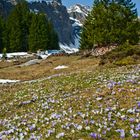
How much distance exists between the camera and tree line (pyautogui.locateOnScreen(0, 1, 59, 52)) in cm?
11247

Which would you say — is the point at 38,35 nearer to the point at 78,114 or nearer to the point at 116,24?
the point at 116,24

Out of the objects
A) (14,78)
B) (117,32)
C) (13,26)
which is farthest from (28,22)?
(14,78)

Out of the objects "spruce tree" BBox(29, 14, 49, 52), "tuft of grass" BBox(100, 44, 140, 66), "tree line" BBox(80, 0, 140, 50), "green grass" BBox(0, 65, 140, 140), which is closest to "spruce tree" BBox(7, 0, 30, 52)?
"spruce tree" BBox(29, 14, 49, 52)

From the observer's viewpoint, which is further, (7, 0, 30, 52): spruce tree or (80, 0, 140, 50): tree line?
(7, 0, 30, 52): spruce tree

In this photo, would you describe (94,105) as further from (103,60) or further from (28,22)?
(28,22)

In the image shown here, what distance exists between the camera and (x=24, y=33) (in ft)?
395

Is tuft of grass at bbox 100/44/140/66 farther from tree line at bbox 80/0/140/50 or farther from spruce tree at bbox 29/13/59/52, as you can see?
spruce tree at bbox 29/13/59/52

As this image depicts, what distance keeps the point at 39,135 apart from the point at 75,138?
1.34 m

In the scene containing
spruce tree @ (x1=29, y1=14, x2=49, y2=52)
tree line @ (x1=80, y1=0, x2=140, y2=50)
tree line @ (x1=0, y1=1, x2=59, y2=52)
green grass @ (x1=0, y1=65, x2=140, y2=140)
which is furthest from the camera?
tree line @ (x1=0, y1=1, x2=59, y2=52)

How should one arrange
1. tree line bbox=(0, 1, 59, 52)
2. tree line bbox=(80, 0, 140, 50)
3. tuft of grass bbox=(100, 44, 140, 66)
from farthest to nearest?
tree line bbox=(0, 1, 59, 52), tree line bbox=(80, 0, 140, 50), tuft of grass bbox=(100, 44, 140, 66)

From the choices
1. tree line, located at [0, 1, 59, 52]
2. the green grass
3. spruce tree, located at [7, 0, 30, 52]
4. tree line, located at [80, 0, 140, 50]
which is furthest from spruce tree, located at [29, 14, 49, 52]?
the green grass

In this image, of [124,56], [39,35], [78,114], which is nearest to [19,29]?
[39,35]

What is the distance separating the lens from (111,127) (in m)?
11.8

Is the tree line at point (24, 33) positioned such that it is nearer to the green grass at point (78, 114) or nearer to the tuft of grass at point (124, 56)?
the tuft of grass at point (124, 56)
